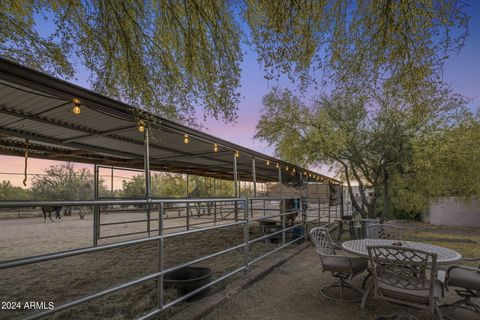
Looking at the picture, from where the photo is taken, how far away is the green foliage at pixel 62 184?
1930cm

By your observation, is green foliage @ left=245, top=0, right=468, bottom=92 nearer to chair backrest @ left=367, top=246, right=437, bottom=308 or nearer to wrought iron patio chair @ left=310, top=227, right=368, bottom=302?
chair backrest @ left=367, top=246, right=437, bottom=308

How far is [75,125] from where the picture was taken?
4395 millimetres

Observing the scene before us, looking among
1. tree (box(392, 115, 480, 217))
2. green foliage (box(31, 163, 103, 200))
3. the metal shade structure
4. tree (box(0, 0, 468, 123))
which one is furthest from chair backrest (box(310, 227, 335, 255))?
green foliage (box(31, 163, 103, 200))

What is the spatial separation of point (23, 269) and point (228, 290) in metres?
3.93

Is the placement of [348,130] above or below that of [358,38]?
below

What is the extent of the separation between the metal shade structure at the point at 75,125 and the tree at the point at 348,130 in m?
0.94

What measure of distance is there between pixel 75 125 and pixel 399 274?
15.6 ft

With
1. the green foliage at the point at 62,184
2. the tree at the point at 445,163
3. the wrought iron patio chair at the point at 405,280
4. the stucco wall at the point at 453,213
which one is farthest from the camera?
the green foliage at the point at 62,184

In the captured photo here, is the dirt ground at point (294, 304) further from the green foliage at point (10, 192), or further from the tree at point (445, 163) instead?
the green foliage at point (10, 192)

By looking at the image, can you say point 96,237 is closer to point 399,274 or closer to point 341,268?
point 341,268

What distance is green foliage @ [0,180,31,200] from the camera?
15366mm

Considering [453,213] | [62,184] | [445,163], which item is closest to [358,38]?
[445,163]

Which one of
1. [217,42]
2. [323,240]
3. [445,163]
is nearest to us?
[217,42]

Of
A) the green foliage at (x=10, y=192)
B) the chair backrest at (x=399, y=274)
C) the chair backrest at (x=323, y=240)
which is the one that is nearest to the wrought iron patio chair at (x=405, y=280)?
the chair backrest at (x=399, y=274)
